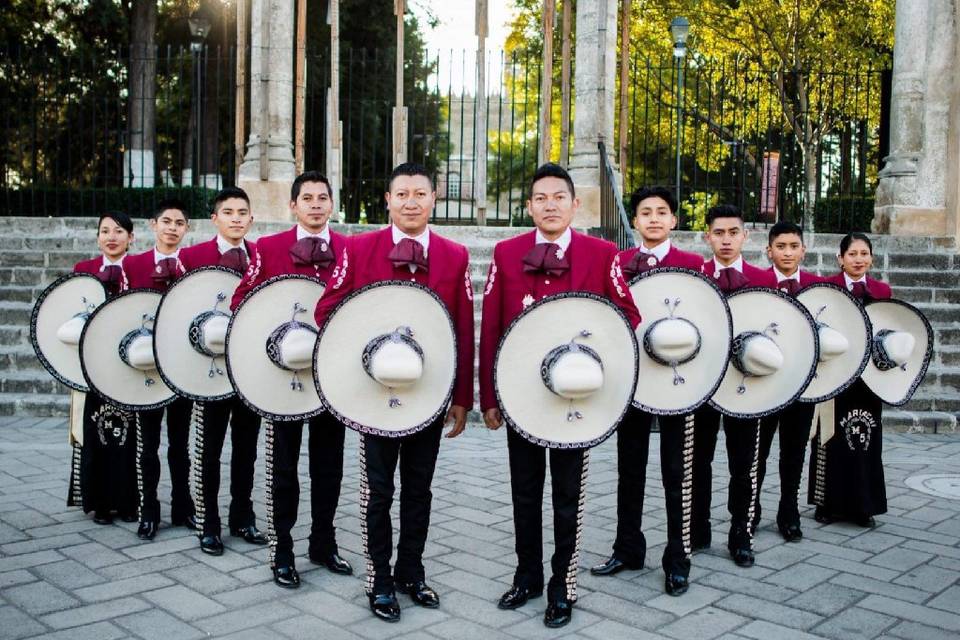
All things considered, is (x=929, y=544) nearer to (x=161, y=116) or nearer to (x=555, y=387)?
(x=555, y=387)

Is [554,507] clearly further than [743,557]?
No

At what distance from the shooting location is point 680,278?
4.22 meters

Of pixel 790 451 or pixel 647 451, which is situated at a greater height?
pixel 647 451

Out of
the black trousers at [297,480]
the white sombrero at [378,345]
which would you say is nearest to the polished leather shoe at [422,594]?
the black trousers at [297,480]

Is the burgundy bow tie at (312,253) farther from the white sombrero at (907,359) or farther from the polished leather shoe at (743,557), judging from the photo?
the white sombrero at (907,359)

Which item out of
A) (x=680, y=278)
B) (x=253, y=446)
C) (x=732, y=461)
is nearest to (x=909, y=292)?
(x=732, y=461)

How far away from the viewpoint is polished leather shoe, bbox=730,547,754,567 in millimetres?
4723

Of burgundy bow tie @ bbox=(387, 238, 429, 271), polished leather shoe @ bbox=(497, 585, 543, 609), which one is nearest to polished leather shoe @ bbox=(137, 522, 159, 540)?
polished leather shoe @ bbox=(497, 585, 543, 609)

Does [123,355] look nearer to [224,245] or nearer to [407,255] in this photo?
[224,245]

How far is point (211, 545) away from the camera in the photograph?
4773 millimetres

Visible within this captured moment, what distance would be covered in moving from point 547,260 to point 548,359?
0.49 meters

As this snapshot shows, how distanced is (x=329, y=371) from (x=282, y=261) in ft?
3.05

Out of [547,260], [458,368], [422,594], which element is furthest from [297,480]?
[547,260]

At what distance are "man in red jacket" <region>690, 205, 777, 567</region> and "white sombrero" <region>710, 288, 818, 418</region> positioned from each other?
19 centimetres
